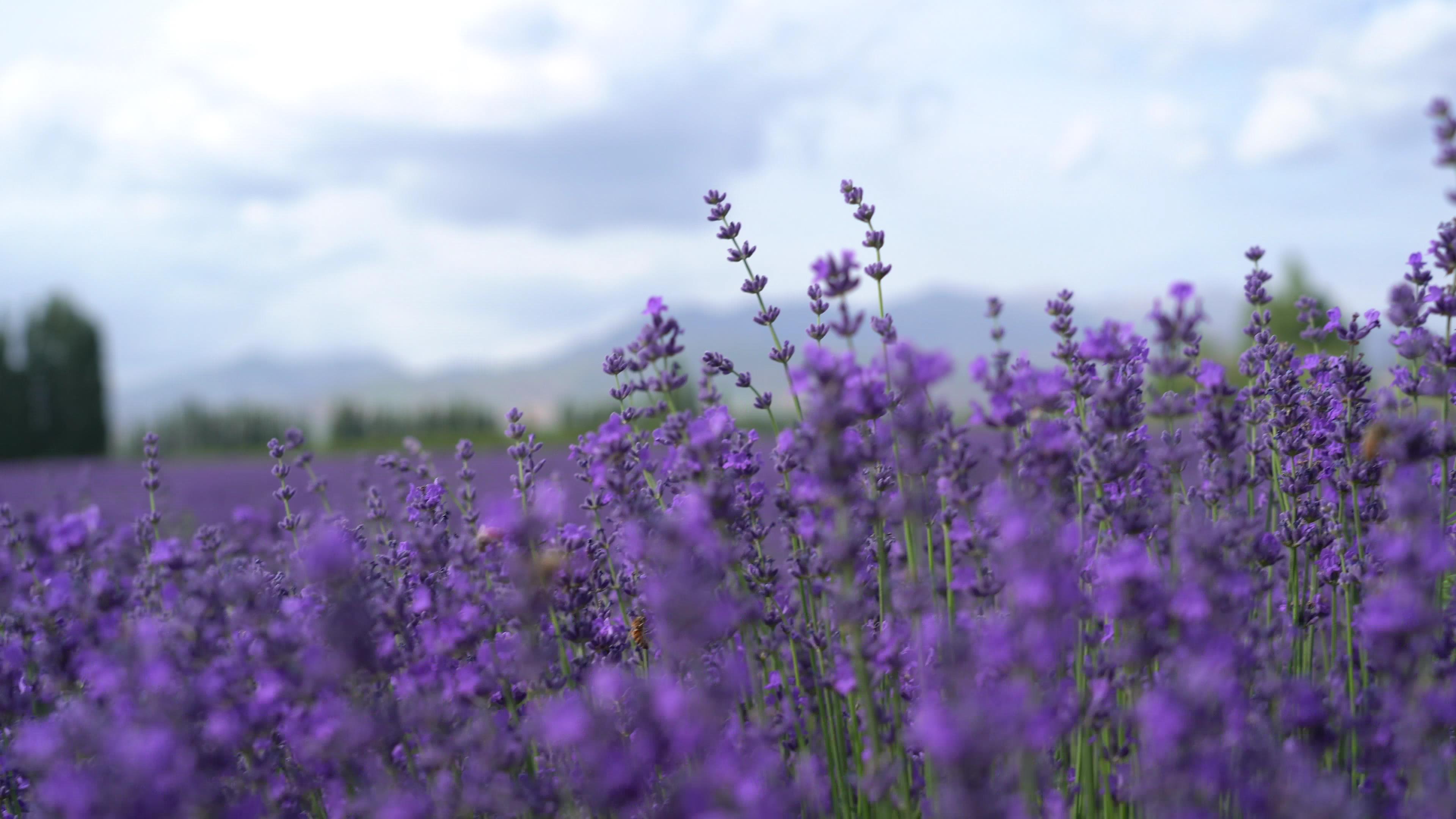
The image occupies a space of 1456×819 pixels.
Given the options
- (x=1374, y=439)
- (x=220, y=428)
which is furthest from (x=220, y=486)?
(x=220, y=428)

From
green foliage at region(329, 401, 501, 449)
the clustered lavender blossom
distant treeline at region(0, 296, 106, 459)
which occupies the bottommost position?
the clustered lavender blossom

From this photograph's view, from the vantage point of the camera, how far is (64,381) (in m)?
32.0

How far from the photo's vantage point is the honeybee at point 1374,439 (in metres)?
2.21

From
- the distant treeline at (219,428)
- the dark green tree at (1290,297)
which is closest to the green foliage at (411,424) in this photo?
the distant treeline at (219,428)

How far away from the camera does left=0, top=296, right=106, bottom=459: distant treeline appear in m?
31.2

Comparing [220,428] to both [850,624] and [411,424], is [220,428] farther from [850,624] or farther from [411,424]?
[850,624]

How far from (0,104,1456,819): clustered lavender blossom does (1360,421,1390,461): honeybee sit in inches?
0.6

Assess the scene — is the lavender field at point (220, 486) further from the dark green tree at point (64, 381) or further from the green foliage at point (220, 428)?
the green foliage at point (220, 428)

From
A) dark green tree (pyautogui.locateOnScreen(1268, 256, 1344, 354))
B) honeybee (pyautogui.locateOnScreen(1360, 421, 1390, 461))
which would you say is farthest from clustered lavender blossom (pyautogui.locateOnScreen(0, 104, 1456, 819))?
dark green tree (pyautogui.locateOnScreen(1268, 256, 1344, 354))

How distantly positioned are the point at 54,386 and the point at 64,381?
0.36 metres

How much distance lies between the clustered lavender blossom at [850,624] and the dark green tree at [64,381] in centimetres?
3532

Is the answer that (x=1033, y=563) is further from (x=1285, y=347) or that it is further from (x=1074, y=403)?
(x=1285, y=347)

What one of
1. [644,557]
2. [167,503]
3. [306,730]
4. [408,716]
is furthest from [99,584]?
[167,503]

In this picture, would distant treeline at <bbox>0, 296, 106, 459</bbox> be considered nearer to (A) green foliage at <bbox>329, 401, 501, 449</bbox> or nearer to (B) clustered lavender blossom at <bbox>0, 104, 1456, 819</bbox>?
(A) green foliage at <bbox>329, 401, 501, 449</bbox>
